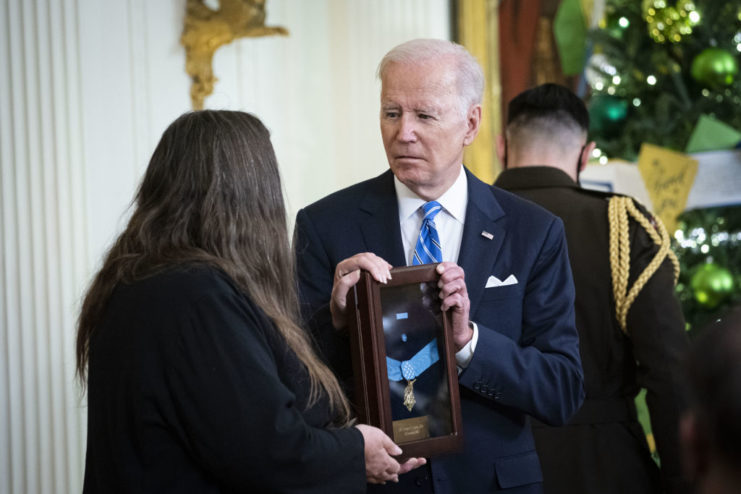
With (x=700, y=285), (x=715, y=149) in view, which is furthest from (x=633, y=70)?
(x=700, y=285)

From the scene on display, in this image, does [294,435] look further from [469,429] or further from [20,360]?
[20,360]

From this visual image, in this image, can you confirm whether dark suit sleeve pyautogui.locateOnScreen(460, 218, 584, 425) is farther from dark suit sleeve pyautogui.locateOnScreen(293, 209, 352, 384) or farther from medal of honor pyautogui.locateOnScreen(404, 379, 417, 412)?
dark suit sleeve pyautogui.locateOnScreen(293, 209, 352, 384)

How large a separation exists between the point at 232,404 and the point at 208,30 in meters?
2.91

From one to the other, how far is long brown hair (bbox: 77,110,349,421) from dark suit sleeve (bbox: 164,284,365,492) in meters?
0.11

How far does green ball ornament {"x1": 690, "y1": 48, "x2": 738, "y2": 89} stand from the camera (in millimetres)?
4605

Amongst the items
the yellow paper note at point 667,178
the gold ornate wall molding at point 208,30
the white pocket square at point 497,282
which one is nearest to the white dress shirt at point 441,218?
the white pocket square at point 497,282

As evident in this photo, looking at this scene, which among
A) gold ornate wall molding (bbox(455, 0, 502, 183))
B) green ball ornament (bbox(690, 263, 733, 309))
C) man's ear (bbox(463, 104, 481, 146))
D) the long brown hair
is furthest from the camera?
gold ornate wall molding (bbox(455, 0, 502, 183))

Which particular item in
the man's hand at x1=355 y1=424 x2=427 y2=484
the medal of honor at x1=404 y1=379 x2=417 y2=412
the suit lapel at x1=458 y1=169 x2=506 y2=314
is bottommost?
the man's hand at x1=355 y1=424 x2=427 y2=484

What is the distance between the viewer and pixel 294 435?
1.79 m

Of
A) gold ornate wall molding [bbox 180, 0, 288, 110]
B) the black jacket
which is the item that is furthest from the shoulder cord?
gold ornate wall molding [bbox 180, 0, 288, 110]

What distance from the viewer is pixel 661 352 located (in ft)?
9.64

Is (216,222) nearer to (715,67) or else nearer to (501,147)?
(501,147)

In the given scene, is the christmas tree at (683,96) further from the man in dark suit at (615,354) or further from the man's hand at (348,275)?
the man's hand at (348,275)

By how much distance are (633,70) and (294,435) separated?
377 cm
